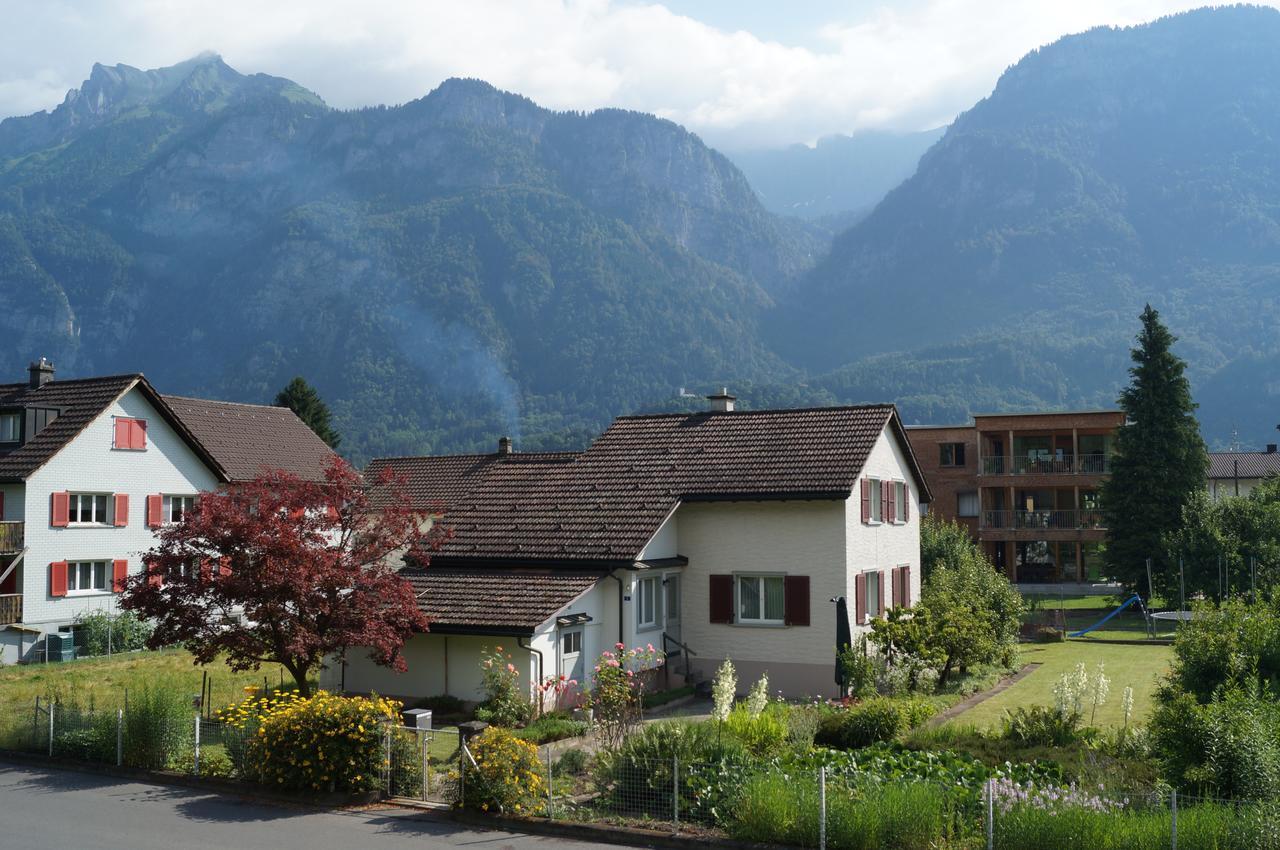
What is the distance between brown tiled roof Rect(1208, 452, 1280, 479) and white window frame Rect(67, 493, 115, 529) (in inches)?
2753

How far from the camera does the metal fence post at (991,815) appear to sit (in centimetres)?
1259

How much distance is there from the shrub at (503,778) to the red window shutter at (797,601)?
12717 mm

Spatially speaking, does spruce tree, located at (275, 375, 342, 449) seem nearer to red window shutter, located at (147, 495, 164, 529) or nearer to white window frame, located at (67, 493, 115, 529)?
red window shutter, located at (147, 495, 164, 529)

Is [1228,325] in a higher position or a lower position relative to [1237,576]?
higher

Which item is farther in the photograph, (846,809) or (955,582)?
(955,582)

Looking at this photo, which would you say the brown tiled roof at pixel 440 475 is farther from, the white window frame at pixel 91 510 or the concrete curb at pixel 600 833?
the concrete curb at pixel 600 833

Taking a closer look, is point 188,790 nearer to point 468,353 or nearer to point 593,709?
point 593,709

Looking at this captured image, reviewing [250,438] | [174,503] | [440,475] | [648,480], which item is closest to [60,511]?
[174,503]

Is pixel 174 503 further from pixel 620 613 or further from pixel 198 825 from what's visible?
pixel 198 825

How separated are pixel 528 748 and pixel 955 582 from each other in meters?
20.8

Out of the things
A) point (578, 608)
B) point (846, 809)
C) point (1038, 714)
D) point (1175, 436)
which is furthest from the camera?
point (1175, 436)

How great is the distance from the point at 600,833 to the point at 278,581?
8.25 meters

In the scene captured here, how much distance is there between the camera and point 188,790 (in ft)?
57.7

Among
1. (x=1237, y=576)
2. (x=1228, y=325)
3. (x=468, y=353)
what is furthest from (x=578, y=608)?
(x=1228, y=325)
